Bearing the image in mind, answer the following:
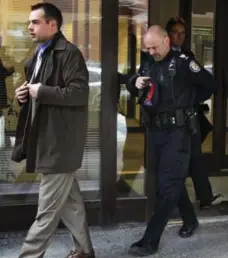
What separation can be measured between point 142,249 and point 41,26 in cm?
176

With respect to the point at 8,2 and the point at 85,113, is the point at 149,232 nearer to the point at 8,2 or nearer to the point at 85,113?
the point at 85,113

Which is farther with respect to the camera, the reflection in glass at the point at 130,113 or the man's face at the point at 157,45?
the reflection in glass at the point at 130,113

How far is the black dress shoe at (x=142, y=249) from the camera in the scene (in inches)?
158

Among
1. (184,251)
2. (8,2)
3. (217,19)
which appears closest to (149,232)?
(184,251)

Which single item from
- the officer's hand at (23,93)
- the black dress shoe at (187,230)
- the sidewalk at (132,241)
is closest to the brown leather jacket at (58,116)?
the officer's hand at (23,93)

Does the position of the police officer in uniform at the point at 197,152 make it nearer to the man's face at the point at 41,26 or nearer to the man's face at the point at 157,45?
the man's face at the point at 157,45

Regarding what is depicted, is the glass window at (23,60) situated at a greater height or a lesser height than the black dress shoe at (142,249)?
greater

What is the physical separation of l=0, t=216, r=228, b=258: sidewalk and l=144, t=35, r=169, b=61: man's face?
1.46 metres

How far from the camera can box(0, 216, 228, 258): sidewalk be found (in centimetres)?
407

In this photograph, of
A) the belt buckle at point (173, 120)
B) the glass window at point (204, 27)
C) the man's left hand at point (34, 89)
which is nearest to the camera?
the man's left hand at point (34, 89)

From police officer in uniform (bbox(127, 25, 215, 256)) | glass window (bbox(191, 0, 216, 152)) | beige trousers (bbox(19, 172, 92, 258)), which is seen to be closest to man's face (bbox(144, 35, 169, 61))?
police officer in uniform (bbox(127, 25, 215, 256))

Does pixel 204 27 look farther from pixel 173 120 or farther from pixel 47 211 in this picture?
pixel 47 211

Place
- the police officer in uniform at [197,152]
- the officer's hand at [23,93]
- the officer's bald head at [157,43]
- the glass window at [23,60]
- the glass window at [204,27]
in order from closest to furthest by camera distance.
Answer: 1. the officer's hand at [23,93]
2. the officer's bald head at [157,43]
3. the glass window at [23,60]
4. the police officer in uniform at [197,152]
5. the glass window at [204,27]

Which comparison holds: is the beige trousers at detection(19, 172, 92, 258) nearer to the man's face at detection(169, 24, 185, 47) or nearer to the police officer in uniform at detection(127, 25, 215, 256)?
the police officer in uniform at detection(127, 25, 215, 256)
